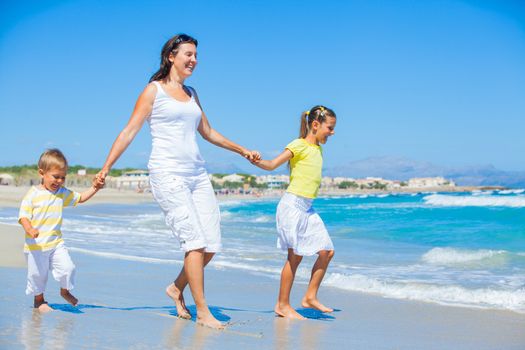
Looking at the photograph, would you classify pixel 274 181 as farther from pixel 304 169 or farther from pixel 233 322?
pixel 233 322

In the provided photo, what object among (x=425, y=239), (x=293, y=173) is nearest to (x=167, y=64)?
(x=293, y=173)

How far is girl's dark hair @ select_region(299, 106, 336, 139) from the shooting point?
4.91 m

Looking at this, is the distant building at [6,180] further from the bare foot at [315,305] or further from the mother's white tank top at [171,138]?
the mother's white tank top at [171,138]

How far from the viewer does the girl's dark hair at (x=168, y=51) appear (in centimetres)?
424

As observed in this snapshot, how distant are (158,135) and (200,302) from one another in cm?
109

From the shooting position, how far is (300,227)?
15.7 feet

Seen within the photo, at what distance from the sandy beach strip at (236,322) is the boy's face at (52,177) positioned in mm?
819

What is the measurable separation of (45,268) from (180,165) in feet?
3.80

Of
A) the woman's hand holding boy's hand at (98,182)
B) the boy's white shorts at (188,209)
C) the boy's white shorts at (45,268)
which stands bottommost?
the boy's white shorts at (45,268)

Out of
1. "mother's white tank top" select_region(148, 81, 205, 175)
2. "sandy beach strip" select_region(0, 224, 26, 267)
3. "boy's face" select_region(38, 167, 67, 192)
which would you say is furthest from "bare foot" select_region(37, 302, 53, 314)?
"sandy beach strip" select_region(0, 224, 26, 267)

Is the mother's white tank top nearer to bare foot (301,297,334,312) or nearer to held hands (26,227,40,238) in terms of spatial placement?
held hands (26,227,40,238)

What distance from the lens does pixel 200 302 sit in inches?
161

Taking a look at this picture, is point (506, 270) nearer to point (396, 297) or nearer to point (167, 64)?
point (396, 297)

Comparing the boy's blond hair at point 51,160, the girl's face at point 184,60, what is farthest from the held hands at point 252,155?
the boy's blond hair at point 51,160
